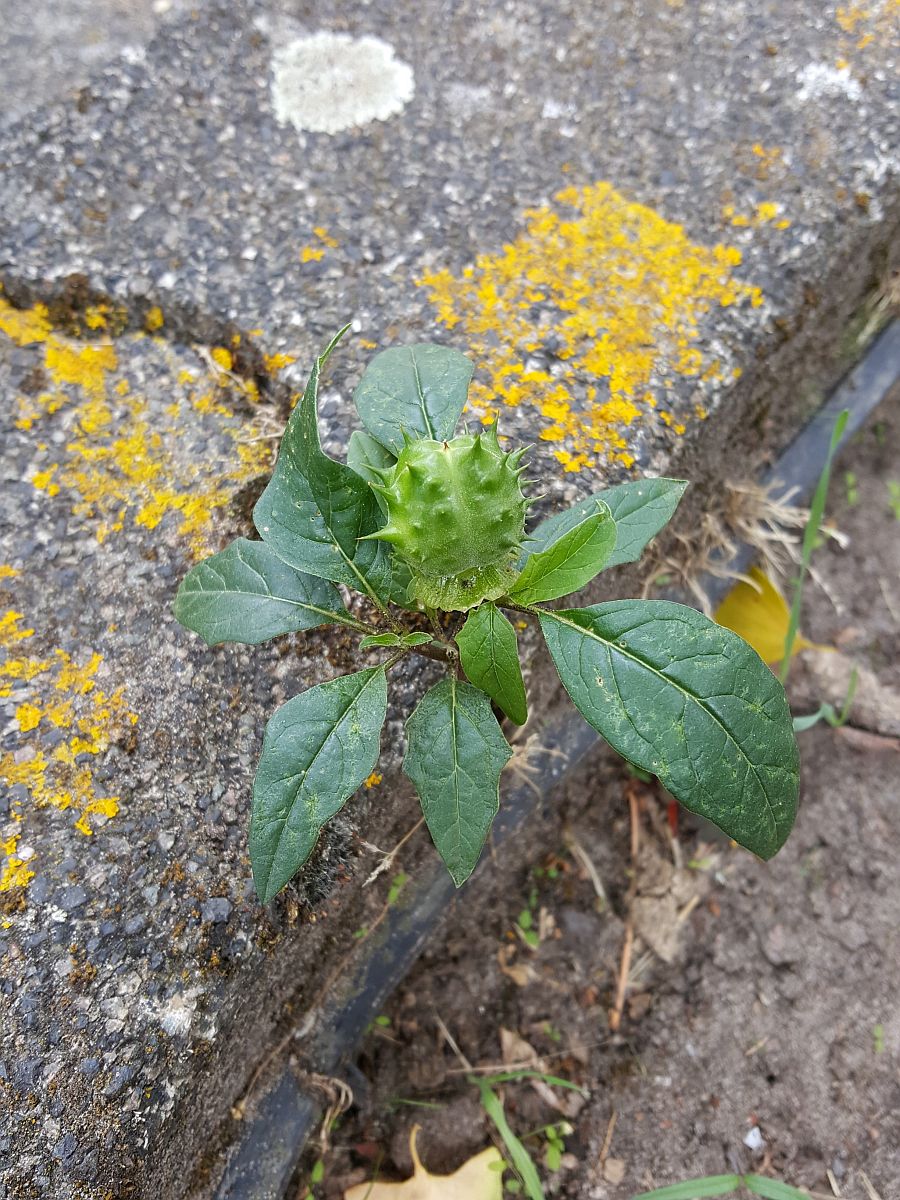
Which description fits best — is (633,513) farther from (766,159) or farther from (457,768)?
(766,159)

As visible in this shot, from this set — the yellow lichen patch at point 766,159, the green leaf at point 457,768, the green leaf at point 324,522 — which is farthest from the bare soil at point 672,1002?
the yellow lichen patch at point 766,159

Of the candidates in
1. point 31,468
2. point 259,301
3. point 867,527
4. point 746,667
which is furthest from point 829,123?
point 31,468

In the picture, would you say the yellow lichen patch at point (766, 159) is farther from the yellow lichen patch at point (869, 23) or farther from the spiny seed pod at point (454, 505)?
the spiny seed pod at point (454, 505)

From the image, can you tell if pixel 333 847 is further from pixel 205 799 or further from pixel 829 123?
pixel 829 123

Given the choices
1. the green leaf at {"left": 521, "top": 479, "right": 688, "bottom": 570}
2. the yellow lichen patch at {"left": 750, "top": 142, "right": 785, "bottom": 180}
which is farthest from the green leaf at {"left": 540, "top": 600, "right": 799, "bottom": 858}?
the yellow lichen patch at {"left": 750, "top": 142, "right": 785, "bottom": 180}

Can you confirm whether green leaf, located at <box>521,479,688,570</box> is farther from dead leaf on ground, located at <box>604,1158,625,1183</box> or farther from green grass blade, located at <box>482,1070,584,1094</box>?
dead leaf on ground, located at <box>604,1158,625,1183</box>

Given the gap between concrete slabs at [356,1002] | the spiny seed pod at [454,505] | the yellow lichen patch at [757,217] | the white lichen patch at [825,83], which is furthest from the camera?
the white lichen patch at [825,83]

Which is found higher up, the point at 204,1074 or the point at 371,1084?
the point at 204,1074
